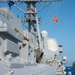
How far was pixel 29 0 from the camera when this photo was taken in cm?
4009

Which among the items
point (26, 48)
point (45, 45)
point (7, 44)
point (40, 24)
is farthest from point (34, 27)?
point (7, 44)

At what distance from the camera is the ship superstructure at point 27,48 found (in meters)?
13.0

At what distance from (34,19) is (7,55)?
90.6 ft

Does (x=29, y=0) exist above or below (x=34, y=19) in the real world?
above

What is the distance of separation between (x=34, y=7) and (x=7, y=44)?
92.1ft

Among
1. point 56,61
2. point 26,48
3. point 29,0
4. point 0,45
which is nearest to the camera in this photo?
point 0,45

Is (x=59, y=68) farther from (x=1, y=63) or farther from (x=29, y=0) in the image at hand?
(x=1, y=63)

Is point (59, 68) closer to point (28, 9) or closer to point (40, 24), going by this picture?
point (40, 24)

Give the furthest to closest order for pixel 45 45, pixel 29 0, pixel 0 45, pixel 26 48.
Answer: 1. pixel 45 45
2. pixel 29 0
3. pixel 26 48
4. pixel 0 45

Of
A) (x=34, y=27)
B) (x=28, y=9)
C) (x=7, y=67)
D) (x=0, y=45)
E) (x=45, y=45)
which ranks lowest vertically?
(x=7, y=67)

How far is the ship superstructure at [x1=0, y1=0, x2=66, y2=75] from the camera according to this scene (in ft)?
42.6

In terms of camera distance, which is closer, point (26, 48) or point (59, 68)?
point (26, 48)

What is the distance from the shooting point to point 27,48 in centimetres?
2086

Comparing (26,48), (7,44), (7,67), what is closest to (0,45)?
(7,44)
